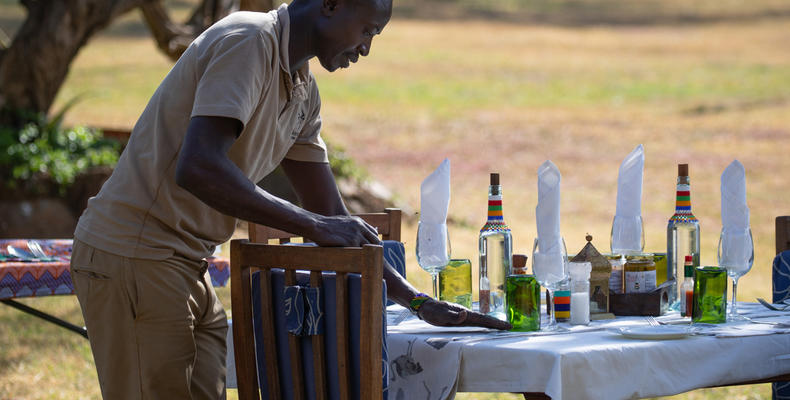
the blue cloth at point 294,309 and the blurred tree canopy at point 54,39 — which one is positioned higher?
the blurred tree canopy at point 54,39

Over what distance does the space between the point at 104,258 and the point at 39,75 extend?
7.37 meters

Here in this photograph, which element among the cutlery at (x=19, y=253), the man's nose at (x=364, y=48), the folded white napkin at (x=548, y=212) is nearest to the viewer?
the man's nose at (x=364, y=48)

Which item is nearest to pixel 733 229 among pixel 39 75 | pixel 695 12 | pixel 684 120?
pixel 39 75

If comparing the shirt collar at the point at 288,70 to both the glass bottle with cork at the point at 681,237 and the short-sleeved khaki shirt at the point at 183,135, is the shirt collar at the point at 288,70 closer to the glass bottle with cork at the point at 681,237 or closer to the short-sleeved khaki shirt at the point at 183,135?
the short-sleeved khaki shirt at the point at 183,135

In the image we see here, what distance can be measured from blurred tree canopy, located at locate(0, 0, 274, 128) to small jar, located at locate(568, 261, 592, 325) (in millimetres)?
6402

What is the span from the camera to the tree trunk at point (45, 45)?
9180 millimetres

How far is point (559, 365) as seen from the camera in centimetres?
243

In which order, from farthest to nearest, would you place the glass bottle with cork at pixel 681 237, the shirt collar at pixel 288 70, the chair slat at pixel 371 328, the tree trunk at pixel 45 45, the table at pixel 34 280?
the tree trunk at pixel 45 45, the table at pixel 34 280, the glass bottle with cork at pixel 681 237, the shirt collar at pixel 288 70, the chair slat at pixel 371 328

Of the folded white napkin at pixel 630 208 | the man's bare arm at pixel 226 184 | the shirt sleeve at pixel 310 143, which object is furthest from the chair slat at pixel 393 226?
the man's bare arm at pixel 226 184

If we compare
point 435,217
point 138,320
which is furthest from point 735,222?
point 138,320

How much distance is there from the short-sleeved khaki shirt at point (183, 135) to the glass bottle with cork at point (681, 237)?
4.32ft

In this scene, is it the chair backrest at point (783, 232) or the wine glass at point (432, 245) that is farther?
the chair backrest at point (783, 232)

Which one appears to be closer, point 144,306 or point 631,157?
point 144,306

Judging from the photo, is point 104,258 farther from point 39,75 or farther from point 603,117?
point 603,117
